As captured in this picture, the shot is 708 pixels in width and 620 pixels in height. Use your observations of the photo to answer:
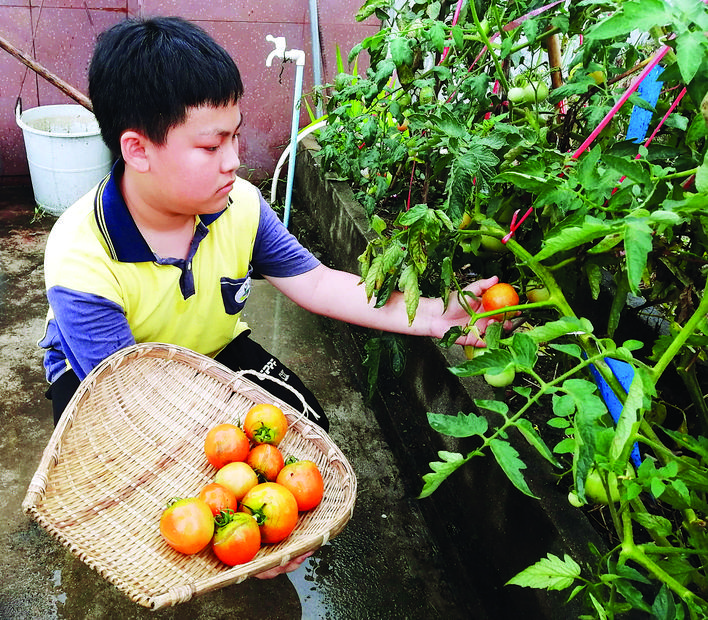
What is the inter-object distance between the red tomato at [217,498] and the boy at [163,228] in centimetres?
43

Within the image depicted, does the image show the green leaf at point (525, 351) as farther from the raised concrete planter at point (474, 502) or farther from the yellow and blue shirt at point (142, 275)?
the yellow and blue shirt at point (142, 275)

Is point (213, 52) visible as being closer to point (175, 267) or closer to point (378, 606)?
point (175, 267)

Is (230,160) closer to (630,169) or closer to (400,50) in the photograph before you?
(400,50)

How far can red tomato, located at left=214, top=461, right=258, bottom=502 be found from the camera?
4.91ft

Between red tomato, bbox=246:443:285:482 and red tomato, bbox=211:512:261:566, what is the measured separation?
21 centimetres

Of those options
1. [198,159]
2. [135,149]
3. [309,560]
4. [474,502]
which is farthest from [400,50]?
[309,560]

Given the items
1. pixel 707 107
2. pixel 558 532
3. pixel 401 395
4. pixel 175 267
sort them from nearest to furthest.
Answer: pixel 707 107 < pixel 558 532 < pixel 175 267 < pixel 401 395

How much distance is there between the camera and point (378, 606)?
1822 mm

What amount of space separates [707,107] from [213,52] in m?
1.06

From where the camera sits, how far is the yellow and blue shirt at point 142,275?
152 cm

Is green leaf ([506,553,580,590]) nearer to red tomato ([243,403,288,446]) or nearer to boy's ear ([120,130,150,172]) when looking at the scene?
red tomato ([243,403,288,446])

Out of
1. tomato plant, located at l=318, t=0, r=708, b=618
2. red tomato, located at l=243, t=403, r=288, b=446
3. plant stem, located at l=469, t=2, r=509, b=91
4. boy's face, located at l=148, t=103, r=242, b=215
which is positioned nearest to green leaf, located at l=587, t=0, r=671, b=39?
tomato plant, located at l=318, t=0, r=708, b=618

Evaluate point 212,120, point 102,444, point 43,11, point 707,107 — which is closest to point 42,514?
point 102,444

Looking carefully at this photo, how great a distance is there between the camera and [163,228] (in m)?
1.66
